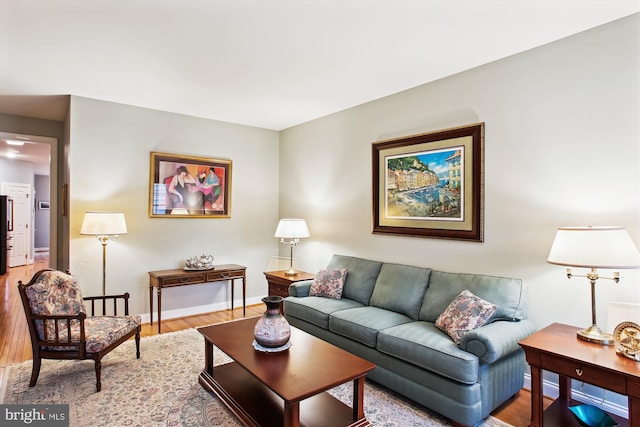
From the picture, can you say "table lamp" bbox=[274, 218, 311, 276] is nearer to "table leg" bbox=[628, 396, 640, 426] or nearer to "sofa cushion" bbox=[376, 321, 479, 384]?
"sofa cushion" bbox=[376, 321, 479, 384]

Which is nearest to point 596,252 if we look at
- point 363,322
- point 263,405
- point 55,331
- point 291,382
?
point 363,322

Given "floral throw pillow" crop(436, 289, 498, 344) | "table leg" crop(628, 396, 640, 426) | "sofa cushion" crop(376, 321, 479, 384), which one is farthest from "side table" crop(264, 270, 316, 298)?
"table leg" crop(628, 396, 640, 426)

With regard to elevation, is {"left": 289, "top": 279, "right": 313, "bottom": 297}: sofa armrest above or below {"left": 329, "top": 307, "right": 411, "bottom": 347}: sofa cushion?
above

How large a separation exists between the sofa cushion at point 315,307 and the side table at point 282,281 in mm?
470

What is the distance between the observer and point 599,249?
2.12 m

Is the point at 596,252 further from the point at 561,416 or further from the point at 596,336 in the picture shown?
the point at 561,416

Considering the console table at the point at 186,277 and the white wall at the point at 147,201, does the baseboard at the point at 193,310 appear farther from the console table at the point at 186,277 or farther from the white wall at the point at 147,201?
the console table at the point at 186,277

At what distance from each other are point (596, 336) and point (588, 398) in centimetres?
64

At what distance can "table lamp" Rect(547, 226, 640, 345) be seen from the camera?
207 cm

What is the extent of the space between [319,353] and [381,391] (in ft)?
2.56

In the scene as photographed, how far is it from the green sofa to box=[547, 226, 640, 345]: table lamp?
53 cm

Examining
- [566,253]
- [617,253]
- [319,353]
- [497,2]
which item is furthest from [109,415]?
[497,2]

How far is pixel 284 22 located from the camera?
249 cm

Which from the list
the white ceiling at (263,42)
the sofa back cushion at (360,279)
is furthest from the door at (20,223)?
the sofa back cushion at (360,279)
